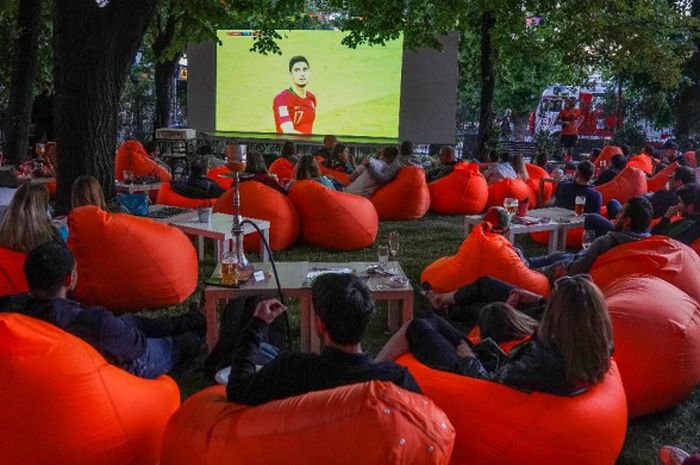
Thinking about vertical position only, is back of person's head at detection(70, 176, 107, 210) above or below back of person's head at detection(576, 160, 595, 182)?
below

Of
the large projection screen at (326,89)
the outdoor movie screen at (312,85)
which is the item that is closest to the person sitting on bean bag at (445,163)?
the large projection screen at (326,89)

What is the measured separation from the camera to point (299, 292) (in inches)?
159

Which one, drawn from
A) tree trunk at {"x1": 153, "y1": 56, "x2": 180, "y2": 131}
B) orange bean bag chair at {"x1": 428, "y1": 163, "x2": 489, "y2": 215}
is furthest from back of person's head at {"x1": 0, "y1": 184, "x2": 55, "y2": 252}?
tree trunk at {"x1": 153, "y1": 56, "x2": 180, "y2": 131}

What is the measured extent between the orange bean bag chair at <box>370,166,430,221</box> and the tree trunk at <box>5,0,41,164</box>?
499 centimetres

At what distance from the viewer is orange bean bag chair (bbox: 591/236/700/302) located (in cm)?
421

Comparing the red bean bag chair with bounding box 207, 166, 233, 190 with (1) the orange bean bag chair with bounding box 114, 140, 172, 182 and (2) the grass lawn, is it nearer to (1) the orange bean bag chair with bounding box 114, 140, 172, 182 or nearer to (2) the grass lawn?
(1) the orange bean bag chair with bounding box 114, 140, 172, 182

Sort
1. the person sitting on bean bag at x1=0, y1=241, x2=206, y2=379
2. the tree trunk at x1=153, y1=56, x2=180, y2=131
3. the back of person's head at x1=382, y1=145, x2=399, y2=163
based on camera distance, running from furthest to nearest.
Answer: the tree trunk at x1=153, y1=56, x2=180, y2=131, the back of person's head at x1=382, y1=145, x2=399, y2=163, the person sitting on bean bag at x1=0, y1=241, x2=206, y2=379

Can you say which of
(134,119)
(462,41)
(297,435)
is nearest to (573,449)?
(297,435)

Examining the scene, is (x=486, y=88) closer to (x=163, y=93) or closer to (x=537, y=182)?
(x=537, y=182)

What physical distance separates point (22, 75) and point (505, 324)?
826cm

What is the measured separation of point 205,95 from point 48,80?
492 cm

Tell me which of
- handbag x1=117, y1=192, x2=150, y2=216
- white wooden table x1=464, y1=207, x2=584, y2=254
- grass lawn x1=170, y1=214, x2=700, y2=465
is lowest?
grass lawn x1=170, y1=214, x2=700, y2=465

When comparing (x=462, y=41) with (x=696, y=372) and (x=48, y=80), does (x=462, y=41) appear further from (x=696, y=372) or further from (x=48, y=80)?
(x=696, y=372)

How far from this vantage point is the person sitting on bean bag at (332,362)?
7.39ft
